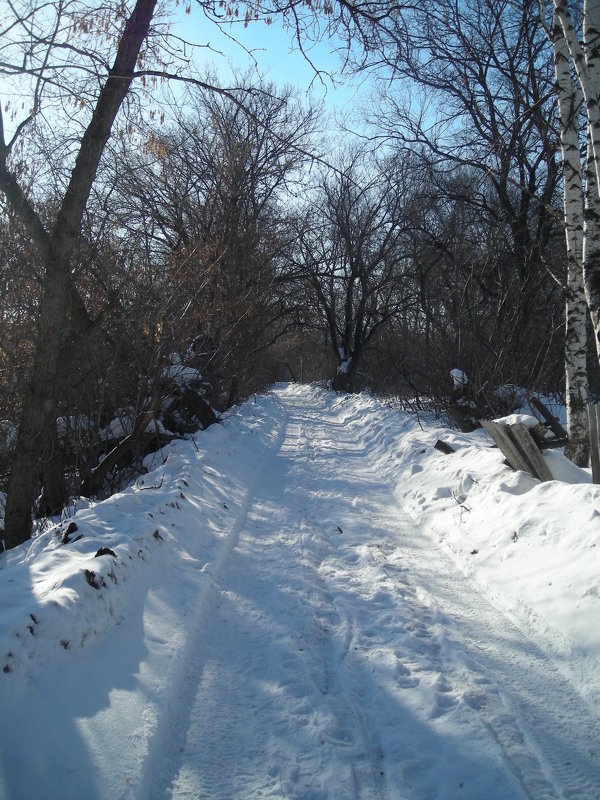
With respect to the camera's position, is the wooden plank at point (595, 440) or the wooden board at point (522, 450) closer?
the wooden plank at point (595, 440)

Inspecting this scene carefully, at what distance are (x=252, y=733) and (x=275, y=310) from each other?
766 inches

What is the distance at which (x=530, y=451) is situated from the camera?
5.57m

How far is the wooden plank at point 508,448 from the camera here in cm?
576

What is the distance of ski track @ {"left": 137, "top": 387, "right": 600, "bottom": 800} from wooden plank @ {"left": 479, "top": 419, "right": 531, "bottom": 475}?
1614 mm

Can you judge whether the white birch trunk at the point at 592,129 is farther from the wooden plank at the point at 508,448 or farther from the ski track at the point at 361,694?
the ski track at the point at 361,694

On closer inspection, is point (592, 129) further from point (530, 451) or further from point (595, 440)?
point (530, 451)

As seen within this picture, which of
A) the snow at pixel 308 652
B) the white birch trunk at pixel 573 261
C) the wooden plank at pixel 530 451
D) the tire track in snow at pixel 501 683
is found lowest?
the tire track in snow at pixel 501 683

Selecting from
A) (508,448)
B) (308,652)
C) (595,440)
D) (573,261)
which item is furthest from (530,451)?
(308,652)

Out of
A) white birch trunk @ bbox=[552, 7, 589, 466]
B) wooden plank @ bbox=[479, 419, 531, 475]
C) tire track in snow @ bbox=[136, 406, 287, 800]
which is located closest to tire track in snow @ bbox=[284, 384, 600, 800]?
tire track in snow @ bbox=[136, 406, 287, 800]

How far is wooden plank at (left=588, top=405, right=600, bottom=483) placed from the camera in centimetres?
494

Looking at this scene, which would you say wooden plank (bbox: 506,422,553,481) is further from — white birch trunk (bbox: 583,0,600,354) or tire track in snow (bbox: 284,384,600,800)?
tire track in snow (bbox: 284,384,600,800)

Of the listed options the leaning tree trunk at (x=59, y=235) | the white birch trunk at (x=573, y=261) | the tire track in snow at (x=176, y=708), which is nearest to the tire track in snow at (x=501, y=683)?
the tire track in snow at (x=176, y=708)

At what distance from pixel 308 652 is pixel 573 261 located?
17.7 ft

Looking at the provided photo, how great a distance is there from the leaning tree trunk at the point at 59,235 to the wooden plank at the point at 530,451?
16.7ft
